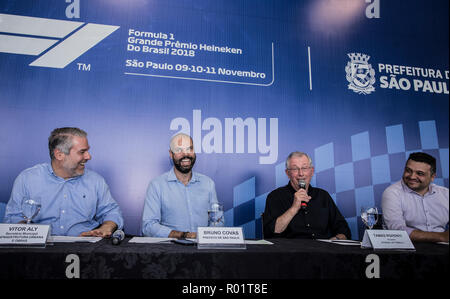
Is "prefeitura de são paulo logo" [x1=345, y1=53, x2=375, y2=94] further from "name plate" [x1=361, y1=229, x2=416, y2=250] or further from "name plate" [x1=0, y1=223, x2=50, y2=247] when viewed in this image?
"name plate" [x1=0, y1=223, x2=50, y2=247]

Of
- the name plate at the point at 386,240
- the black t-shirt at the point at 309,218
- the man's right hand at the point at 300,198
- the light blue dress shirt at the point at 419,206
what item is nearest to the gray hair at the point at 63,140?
the black t-shirt at the point at 309,218

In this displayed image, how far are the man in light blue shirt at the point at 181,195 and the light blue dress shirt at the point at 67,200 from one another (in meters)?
0.30

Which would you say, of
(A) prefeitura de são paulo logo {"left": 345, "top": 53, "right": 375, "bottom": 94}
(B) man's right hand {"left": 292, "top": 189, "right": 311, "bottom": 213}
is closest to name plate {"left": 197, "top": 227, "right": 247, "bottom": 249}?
(B) man's right hand {"left": 292, "top": 189, "right": 311, "bottom": 213}

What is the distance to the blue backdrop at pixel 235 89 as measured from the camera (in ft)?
9.61

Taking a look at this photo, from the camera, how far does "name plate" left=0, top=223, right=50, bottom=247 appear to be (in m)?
1.20

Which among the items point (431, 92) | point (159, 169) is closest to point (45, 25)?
point (159, 169)

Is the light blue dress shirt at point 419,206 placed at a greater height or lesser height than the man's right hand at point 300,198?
lesser

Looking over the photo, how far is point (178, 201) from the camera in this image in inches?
103

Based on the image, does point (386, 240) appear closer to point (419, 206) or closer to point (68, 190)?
point (419, 206)

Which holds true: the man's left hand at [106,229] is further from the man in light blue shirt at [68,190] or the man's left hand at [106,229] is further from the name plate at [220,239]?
the name plate at [220,239]

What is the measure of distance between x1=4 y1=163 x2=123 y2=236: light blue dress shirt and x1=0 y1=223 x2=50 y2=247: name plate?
41.2 inches

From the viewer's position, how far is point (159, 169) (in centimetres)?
306

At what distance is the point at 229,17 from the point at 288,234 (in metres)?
2.26

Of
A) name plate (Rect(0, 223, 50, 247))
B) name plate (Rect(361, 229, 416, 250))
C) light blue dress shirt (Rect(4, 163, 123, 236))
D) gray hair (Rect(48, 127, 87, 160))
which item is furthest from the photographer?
gray hair (Rect(48, 127, 87, 160))
